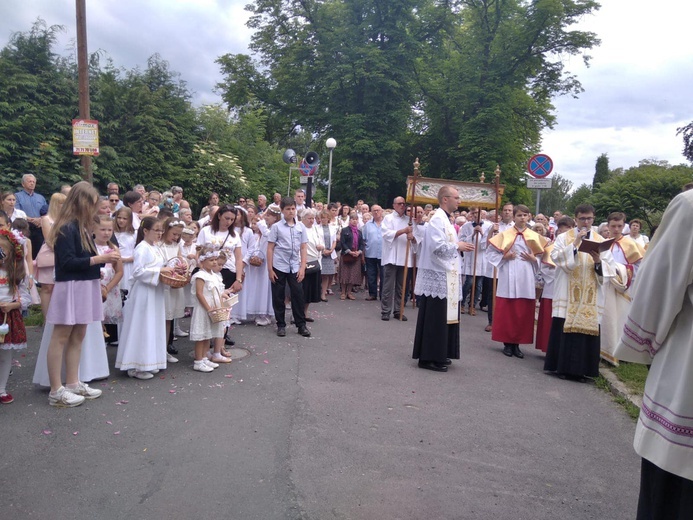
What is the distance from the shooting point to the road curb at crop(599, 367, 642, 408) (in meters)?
6.18

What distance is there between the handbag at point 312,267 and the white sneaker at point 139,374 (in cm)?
390

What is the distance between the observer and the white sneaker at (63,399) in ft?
16.5

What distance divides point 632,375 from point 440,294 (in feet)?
9.39

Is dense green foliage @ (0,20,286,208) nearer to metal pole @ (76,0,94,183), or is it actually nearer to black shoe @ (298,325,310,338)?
metal pole @ (76,0,94,183)

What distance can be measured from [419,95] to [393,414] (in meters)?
28.6

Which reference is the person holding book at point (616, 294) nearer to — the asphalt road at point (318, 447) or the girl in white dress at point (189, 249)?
the asphalt road at point (318, 447)

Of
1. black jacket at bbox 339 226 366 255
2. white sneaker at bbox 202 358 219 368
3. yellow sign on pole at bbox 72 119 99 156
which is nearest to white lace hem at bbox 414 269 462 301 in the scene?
white sneaker at bbox 202 358 219 368

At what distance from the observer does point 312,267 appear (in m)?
9.49

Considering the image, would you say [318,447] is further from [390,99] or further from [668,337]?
Result: [390,99]

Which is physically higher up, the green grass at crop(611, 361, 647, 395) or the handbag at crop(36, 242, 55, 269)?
the handbag at crop(36, 242, 55, 269)

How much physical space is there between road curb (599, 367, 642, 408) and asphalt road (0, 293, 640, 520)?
179mm

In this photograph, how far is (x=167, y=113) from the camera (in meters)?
19.3

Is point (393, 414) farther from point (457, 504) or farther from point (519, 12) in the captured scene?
point (519, 12)

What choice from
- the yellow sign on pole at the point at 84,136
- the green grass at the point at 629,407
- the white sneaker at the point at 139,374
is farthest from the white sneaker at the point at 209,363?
the yellow sign on pole at the point at 84,136
